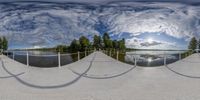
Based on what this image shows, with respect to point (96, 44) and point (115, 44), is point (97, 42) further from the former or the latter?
point (115, 44)

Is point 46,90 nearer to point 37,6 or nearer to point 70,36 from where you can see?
point 70,36

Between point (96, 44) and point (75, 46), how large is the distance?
289mm

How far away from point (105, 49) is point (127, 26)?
38 centimetres

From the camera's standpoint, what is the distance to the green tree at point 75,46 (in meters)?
3.32

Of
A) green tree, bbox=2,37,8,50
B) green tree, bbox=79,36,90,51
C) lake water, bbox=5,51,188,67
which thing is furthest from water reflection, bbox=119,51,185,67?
green tree, bbox=2,37,8,50

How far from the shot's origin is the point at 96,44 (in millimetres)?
3416

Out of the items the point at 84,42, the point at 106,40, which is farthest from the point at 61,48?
the point at 106,40

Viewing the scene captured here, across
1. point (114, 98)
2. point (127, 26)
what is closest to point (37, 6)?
point (127, 26)

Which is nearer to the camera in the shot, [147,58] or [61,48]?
[61,48]

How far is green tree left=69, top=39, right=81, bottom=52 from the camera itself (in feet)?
10.9

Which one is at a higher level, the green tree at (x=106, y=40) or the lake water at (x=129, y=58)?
the green tree at (x=106, y=40)

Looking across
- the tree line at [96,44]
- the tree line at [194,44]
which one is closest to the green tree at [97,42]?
the tree line at [96,44]

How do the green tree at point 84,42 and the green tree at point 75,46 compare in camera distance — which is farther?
the green tree at point 84,42

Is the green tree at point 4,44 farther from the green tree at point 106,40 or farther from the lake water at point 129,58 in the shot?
the green tree at point 106,40
